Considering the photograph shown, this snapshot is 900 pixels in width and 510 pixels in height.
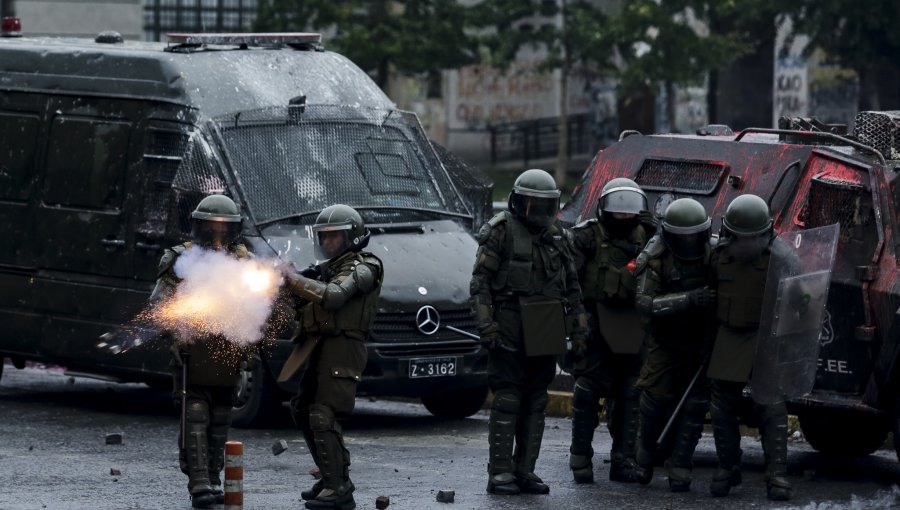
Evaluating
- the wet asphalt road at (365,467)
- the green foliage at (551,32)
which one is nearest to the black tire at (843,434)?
the wet asphalt road at (365,467)

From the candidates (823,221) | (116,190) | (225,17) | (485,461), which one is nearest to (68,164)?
(116,190)

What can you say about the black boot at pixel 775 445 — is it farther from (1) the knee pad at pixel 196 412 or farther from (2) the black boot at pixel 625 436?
(1) the knee pad at pixel 196 412

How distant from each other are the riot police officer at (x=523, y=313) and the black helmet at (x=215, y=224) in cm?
139

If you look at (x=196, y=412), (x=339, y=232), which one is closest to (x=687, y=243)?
(x=339, y=232)

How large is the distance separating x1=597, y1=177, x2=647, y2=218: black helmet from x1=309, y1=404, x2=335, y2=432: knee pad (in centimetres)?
Result: 218

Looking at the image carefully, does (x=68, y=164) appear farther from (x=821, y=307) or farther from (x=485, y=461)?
(x=821, y=307)

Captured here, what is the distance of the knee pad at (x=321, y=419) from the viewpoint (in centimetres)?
969

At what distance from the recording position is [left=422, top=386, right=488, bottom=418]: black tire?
44.7ft

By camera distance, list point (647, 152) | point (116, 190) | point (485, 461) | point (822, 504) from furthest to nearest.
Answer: point (116, 190), point (647, 152), point (485, 461), point (822, 504)

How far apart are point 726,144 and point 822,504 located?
275 cm

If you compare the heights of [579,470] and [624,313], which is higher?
[624,313]

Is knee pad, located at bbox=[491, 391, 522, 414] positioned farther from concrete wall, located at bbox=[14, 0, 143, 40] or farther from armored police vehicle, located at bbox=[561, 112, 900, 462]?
concrete wall, located at bbox=[14, 0, 143, 40]

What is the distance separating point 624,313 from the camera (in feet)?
35.9

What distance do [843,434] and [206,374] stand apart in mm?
4358
